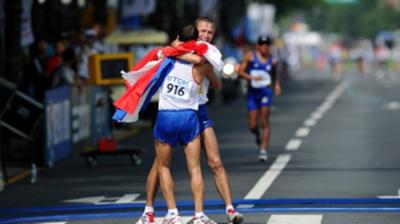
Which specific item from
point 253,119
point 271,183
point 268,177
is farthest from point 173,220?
point 253,119

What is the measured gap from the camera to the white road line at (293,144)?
77.6 feet

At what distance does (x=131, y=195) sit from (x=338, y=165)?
4412mm

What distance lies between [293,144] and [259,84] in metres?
3.22

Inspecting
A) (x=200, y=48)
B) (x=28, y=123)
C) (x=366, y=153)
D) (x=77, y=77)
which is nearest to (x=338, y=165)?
(x=366, y=153)

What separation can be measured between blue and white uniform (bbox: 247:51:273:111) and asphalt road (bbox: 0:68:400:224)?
2.58 ft

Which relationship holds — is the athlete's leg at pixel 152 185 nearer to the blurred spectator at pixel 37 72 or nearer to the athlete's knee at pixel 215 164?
the athlete's knee at pixel 215 164

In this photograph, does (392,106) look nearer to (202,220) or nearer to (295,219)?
(295,219)

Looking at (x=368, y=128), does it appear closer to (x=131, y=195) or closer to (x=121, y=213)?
(x=131, y=195)

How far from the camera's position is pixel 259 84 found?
70.8ft

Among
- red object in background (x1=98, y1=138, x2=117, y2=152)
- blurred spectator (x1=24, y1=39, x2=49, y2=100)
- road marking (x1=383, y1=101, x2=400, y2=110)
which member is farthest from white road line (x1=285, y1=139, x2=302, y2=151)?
road marking (x1=383, y1=101, x2=400, y2=110)

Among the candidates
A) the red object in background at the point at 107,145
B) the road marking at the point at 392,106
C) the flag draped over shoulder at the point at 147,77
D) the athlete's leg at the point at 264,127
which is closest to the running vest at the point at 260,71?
the athlete's leg at the point at 264,127

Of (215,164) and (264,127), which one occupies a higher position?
(215,164)

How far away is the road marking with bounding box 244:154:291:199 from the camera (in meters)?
16.2

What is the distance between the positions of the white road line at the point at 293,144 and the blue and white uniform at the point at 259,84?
1922 mm
